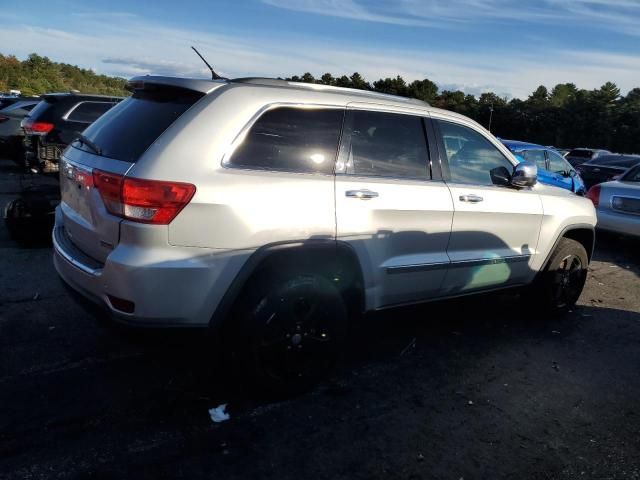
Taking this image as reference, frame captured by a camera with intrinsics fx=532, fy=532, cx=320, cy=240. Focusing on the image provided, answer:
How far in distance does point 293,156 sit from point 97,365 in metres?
1.90

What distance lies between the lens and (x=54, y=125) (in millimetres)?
8727

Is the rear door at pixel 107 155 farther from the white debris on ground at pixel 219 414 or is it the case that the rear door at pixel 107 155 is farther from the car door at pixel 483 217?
the car door at pixel 483 217

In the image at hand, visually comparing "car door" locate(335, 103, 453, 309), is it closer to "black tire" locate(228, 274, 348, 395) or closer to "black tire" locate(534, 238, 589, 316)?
"black tire" locate(228, 274, 348, 395)

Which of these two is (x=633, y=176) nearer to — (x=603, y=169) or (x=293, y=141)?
(x=293, y=141)

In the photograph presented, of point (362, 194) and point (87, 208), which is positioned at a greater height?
point (362, 194)

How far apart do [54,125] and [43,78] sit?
57.8 metres

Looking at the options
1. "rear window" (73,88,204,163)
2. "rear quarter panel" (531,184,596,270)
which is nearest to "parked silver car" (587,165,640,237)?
"rear quarter panel" (531,184,596,270)

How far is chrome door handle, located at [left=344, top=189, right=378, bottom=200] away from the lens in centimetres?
318

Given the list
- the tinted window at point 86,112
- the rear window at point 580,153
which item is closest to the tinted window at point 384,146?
the tinted window at point 86,112

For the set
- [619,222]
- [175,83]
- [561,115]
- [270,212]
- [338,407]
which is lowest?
[338,407]

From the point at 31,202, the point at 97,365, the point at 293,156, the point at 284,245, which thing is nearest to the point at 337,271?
the point at 284,245

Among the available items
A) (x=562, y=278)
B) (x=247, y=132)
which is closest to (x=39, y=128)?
(x=247, y=132)

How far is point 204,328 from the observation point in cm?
278

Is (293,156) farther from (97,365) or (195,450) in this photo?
(97,365)
